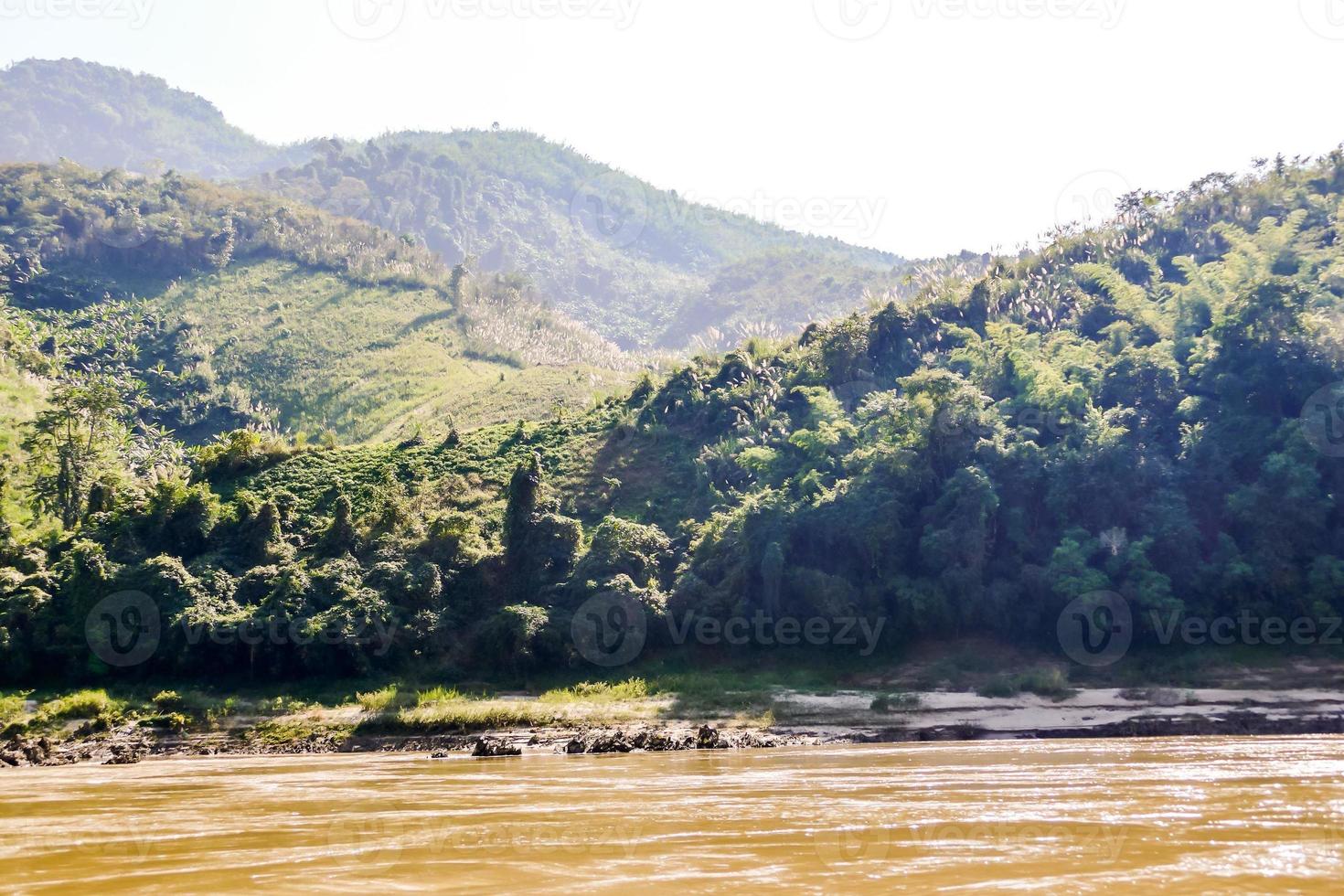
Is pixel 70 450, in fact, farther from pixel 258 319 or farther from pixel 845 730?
pixel 258 319

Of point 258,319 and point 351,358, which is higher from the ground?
point 258,319

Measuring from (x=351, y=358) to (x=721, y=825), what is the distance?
60513 mm

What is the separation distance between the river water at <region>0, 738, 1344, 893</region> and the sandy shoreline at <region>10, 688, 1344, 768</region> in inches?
108

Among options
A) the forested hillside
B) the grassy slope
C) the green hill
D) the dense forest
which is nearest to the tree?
the dense forest

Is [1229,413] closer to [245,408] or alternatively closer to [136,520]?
[136,520]

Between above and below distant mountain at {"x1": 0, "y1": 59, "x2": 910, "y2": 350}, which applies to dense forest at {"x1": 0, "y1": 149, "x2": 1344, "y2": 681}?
below

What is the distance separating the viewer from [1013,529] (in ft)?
105

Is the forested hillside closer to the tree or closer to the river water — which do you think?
the tree

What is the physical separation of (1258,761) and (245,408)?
58.6m

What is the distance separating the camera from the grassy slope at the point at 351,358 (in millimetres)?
58531

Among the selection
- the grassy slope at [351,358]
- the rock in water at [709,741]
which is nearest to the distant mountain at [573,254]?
the grassy slope at [351,358]

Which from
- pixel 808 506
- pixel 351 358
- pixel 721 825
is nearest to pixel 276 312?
pixel 351 358

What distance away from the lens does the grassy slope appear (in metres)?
58.5

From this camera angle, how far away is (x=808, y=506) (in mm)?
34375
